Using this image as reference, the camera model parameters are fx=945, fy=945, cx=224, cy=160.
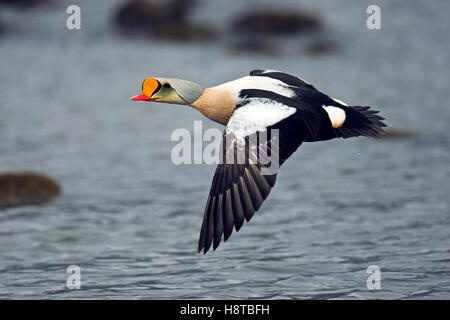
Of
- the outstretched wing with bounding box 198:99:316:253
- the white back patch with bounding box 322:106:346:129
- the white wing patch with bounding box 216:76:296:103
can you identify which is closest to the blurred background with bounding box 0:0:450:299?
the outstretched wing with bounding box 198:99:316:253

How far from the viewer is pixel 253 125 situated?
6.90 meters

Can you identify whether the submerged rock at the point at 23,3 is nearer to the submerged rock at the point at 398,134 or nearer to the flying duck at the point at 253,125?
the submerged rock at the point at 398,134

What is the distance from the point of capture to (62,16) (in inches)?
1020

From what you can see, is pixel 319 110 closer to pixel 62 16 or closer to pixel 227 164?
pixel 227 164

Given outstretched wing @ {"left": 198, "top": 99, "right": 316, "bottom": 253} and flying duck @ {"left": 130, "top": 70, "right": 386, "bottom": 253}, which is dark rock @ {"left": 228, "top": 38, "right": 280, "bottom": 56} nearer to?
flying duck @ {"left": 130, "top": 70, "right": 386, "bottom": 253}

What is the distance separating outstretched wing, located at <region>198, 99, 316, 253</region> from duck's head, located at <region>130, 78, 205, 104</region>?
2.85ft

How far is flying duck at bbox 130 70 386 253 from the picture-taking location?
22.0 ft

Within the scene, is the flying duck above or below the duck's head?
below

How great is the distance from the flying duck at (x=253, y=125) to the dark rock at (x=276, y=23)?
1480 cm

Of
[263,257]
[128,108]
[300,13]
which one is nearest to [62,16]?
[300,13]

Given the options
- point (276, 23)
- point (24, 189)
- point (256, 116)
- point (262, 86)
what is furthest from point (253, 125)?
point (276, 23)

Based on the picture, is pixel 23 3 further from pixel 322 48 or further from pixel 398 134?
pixel 398 134
